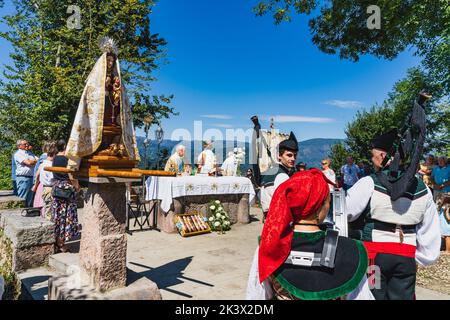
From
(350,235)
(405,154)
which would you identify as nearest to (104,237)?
(350,235)

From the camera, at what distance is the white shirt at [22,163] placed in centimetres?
782

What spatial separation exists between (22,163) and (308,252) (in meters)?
8.21

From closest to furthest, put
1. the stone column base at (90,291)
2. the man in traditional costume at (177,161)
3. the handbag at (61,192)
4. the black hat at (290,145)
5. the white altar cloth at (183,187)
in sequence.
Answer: the stone column base at (90,291)
the black hat at (290,145)
the handbag at (61,192)
the white altar cloth at (183,187)
the man in traditional costume at (177,161)

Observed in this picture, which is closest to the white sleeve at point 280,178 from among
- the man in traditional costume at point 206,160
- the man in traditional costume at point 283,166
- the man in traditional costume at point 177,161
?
the man in traditional costume at point 283,166

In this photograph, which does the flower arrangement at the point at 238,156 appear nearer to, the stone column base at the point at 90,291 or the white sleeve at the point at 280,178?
the white sleeve at the point at 280,178

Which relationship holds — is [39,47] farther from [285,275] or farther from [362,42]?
[285,275]

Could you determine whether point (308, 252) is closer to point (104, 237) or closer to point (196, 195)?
point (104, 237)

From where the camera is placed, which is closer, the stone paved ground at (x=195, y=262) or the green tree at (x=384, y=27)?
the stone paved ground at (x=195, y=262)

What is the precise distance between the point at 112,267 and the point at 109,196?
85 cm

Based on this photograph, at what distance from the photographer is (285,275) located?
2021mm

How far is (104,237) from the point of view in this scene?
3.64 metres

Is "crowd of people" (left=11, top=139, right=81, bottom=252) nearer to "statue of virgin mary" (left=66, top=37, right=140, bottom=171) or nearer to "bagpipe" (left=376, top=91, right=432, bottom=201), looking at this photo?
"statue of virgin mary" (left=66, top=37, right=140, bottom=171)

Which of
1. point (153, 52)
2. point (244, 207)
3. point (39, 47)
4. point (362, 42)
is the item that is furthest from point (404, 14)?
point (39, 47)

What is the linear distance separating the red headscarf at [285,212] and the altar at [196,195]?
6.19 metres
